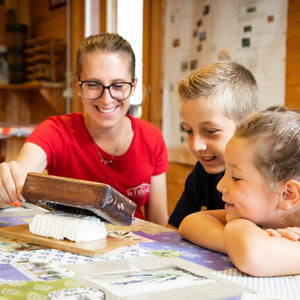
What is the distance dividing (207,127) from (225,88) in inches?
5.7

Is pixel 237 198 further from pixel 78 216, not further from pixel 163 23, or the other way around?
pixel 163 23

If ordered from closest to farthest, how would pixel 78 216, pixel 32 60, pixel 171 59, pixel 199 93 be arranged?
1. pixel 78 216
2. pixel 199 93
3. pixel 171 59
4. pixel 32 60

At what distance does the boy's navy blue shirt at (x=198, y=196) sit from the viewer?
5.03 ft

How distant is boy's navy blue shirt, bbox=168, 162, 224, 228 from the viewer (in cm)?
153

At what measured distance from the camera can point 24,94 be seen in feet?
19.4

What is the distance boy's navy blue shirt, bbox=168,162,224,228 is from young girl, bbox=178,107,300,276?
53 centimetres

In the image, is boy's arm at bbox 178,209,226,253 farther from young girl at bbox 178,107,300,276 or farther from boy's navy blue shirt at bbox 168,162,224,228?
boy's navy blue shirt at bbox 168,162,224,228

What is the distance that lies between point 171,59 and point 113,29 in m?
1.05

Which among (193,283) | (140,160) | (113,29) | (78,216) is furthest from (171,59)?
(193,283)

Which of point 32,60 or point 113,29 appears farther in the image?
point 32,60

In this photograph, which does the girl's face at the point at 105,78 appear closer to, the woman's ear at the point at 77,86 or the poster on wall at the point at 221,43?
the woman's ear at the point at 77,86

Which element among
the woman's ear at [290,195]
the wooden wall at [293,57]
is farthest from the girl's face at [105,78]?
the wooden wall at [293,57]

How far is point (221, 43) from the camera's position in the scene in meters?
3.04

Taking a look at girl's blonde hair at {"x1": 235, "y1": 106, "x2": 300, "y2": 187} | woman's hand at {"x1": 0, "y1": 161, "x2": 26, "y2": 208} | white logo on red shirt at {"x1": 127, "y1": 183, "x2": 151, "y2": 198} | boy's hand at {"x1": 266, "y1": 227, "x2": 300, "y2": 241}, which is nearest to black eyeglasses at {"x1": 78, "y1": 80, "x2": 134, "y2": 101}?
white logo on red shirt at {"x1": 127, "y1": 183, "x2": 151, "y2": 198}
